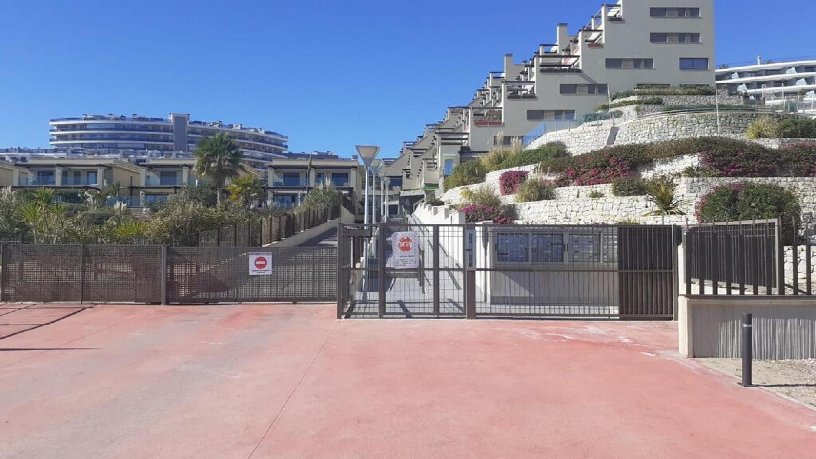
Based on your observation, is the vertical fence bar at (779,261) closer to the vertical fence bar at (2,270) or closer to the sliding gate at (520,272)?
the sliding gate at (520,272)

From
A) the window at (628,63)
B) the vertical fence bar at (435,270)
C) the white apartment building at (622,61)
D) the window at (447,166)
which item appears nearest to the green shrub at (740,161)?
the vertical fence bar at (435,270)

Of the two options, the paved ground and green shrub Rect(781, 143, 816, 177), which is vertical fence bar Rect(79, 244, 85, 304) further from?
green shrub Rect(781, 143, 816, 177)

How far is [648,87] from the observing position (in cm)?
5369

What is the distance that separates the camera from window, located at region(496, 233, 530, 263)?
12.9 metres

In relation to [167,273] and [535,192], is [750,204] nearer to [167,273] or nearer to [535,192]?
[535,192]

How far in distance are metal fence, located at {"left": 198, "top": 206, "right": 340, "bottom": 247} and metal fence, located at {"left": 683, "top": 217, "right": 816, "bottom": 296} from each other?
47.0 feet

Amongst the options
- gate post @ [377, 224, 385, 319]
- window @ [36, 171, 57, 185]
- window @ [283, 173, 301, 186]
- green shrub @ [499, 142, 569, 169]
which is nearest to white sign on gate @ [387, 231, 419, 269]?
gate post @ [377, 224, 385, 319]

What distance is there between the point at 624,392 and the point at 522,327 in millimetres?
4534

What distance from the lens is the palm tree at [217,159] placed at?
2080 inches

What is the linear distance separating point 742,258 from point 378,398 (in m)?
7.17

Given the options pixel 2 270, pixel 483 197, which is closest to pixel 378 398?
pixel 2 270

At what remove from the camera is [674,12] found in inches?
2153

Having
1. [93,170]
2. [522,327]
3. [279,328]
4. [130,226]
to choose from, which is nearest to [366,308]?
[279,328]

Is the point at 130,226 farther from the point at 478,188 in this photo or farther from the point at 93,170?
the point at 93,170
